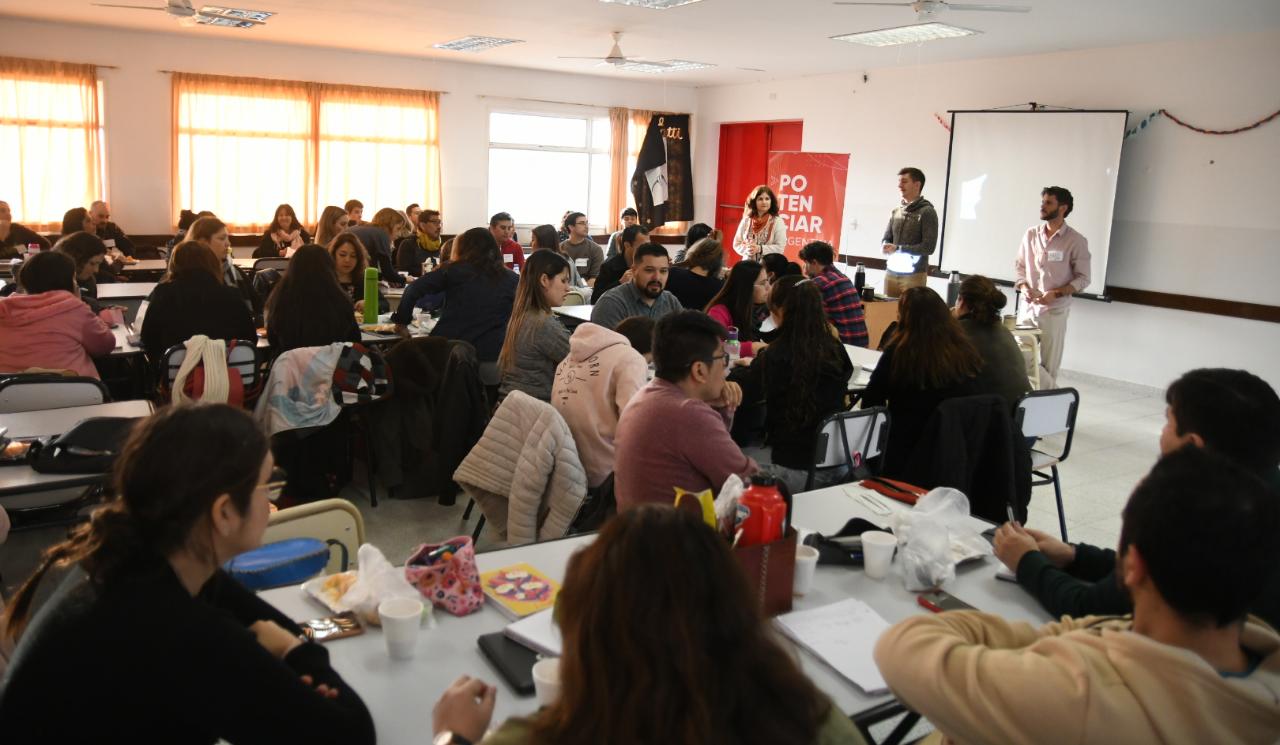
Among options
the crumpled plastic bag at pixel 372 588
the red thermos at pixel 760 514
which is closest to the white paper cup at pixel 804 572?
the red thermos at pixel 760 514

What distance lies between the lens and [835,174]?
33.3ft

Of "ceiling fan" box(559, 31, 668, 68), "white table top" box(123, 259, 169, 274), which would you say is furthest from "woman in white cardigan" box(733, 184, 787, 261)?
"white table top" box(123, 259, 169, 274)

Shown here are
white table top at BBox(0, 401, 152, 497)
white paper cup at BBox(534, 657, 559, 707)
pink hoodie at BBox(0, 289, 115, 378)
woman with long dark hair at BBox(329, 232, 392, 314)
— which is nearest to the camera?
white paper cup at BBox(534, 657, 559, 707)

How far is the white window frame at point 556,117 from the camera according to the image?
11.4 metres

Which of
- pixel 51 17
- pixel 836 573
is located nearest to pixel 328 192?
pixel 51 17

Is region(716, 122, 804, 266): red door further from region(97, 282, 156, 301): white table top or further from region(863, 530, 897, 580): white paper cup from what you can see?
region(863, 530, 897, 580): white paper cup

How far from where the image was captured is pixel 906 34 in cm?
707

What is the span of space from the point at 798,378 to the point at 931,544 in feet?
5.05

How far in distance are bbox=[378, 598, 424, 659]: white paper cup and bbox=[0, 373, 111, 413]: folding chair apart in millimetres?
2296

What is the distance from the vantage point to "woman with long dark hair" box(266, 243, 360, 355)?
4.43 metres

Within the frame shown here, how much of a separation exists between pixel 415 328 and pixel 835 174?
243 inches

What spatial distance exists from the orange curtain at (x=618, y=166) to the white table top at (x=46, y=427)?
9211 mm

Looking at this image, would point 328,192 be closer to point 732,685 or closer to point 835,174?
point 835,174

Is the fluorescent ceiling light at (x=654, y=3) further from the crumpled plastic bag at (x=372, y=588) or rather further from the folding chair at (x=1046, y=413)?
the crumpled plastic bag at (x=372, y=588)
